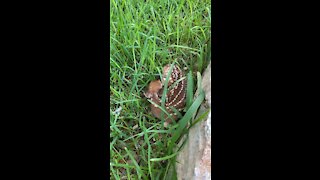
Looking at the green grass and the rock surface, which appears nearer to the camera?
the rock surface

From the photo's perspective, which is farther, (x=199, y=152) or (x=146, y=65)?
(x=146, y=65)

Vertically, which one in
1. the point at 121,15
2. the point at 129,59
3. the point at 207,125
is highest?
the point at 121,15

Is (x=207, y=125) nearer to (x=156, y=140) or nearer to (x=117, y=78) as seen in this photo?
(x=156, y=140)

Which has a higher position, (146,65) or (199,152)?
(146,65)

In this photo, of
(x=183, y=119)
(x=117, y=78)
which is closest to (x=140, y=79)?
(x=117, y=78)
